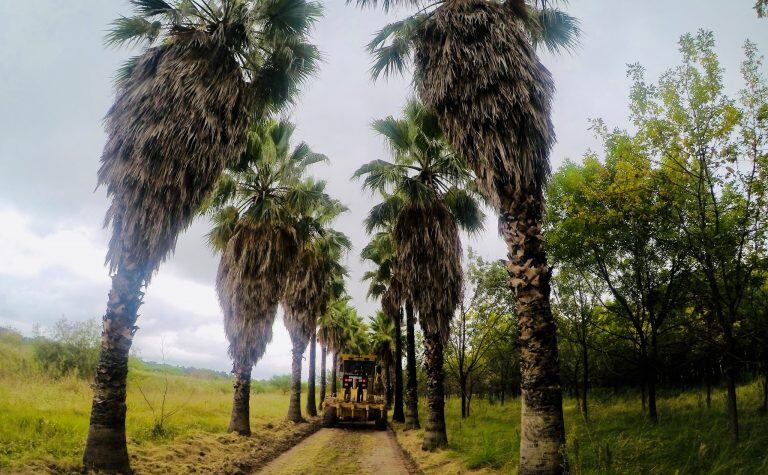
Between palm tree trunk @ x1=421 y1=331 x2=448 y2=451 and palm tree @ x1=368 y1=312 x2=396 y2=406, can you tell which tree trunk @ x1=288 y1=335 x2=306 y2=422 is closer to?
palm tree trunk @ x1=421 y1=331 x2=448 y2=451

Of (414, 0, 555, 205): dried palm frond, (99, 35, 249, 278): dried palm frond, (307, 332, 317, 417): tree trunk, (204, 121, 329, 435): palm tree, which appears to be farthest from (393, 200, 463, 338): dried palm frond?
(307, 332, 317, 417): tree trunk

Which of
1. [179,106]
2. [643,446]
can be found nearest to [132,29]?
[179,106]

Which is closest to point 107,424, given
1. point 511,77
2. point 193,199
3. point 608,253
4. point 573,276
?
point 193,199

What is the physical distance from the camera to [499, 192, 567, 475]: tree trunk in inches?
246

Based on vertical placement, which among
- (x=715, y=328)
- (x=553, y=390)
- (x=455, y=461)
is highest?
(x=715, y=328)

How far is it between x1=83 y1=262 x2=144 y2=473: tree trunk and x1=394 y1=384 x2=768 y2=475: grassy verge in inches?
261

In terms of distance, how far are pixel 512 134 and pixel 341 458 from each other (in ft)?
31.4

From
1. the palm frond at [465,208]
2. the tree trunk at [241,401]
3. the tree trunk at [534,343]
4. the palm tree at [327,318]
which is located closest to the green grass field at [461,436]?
the tree trunk at [534,343]

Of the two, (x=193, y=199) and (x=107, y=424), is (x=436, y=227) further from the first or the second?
(x=107, y=424)

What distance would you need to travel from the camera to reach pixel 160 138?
818cm

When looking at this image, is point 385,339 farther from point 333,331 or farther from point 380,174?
point 380,174

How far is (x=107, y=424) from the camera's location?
23.9 ft

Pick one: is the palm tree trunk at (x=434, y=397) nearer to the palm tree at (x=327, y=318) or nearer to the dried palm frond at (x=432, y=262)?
the dried palm frond at (x=432, y=262)

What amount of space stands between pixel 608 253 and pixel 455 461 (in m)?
9.80
